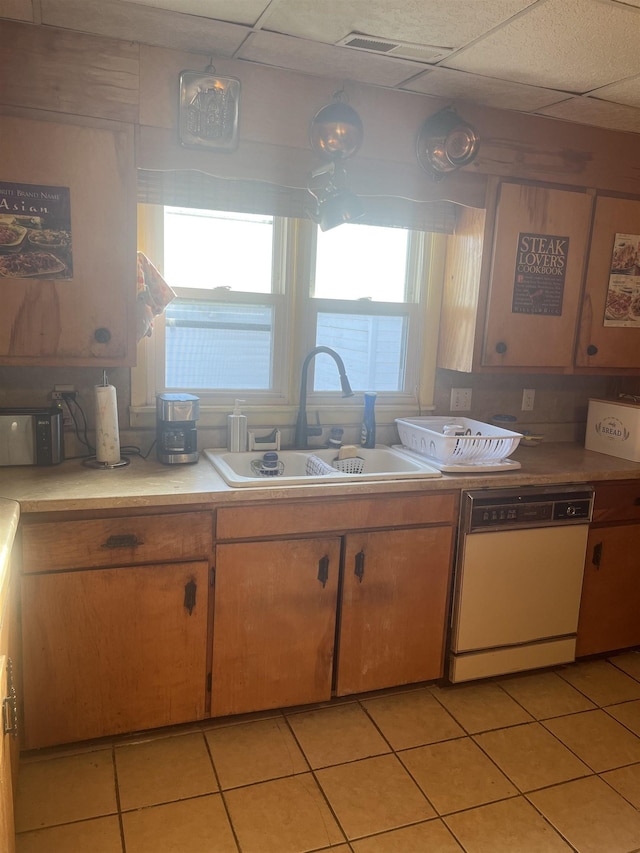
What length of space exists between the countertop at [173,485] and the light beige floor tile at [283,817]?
90 centimetres

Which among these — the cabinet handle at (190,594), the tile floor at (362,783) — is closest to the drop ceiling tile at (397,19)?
the cabinet handle at (190,594)

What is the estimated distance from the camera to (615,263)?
291 centimetres

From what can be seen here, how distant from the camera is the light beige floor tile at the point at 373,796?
1938 mm

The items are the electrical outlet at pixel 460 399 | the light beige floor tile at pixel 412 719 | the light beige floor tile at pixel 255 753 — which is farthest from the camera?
the electrical outlet at pixel 460 399

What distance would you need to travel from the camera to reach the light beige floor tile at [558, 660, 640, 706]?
2.64 m

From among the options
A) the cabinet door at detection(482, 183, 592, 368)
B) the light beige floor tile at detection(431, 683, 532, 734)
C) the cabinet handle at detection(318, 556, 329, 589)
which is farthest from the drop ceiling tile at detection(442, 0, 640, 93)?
the light beige floor tile at detection(431, 683, 532, 734)

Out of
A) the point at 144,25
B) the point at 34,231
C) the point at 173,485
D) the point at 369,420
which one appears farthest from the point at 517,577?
the point at 144,25

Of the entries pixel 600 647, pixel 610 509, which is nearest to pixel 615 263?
pixel 610 509

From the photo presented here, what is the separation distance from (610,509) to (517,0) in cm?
189

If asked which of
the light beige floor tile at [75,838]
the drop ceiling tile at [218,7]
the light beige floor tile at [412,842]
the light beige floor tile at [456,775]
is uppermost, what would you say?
the drop ceiling tile at [218,7]

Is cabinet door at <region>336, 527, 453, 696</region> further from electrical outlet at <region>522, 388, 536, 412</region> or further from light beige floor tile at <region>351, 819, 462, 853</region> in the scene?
electrical outlet at <region>522, 388, 536, 412</region>

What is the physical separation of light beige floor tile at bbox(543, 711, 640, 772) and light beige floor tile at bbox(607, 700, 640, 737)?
0.03 m

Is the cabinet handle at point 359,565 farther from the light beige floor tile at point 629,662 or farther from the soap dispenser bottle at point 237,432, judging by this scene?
the light beige floor tile at point 629,662

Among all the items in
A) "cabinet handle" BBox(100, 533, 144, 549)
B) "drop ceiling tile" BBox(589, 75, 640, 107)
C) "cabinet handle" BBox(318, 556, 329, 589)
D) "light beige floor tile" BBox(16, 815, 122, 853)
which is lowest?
"light beige floor tile" BBox(16, 815, 122, 853)
